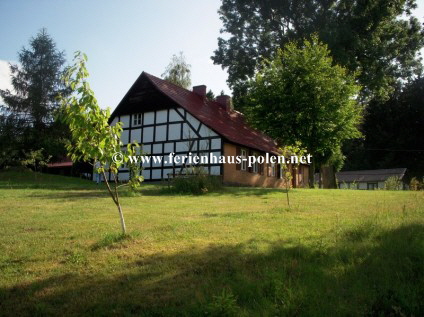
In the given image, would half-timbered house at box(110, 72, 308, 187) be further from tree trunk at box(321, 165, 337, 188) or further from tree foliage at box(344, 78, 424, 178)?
tree foliage at box(344, 78, 424, 178)

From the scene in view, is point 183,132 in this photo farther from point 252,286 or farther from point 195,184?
point 252,286

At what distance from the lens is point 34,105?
35.1m

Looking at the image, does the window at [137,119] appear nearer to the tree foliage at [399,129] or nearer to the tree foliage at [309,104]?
the tree foliage at [309,104]

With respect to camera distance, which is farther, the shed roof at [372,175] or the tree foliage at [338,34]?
the shed roof at [372,175]

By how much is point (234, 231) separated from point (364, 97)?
28.3m

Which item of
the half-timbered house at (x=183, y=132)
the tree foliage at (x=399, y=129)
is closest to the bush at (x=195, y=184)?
the half-timbered house at (x=183, y=132)

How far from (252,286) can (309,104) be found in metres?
19.9

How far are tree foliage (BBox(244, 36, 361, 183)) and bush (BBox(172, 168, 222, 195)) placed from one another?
306 inches

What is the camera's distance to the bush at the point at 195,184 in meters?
18.2

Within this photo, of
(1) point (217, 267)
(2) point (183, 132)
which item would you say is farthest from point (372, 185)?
(1) point (217, 267)

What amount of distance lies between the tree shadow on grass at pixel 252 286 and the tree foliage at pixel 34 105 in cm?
2985

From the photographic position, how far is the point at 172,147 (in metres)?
27.9

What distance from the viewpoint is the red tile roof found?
26998mm

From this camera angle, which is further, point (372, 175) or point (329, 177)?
point (372, 175)
